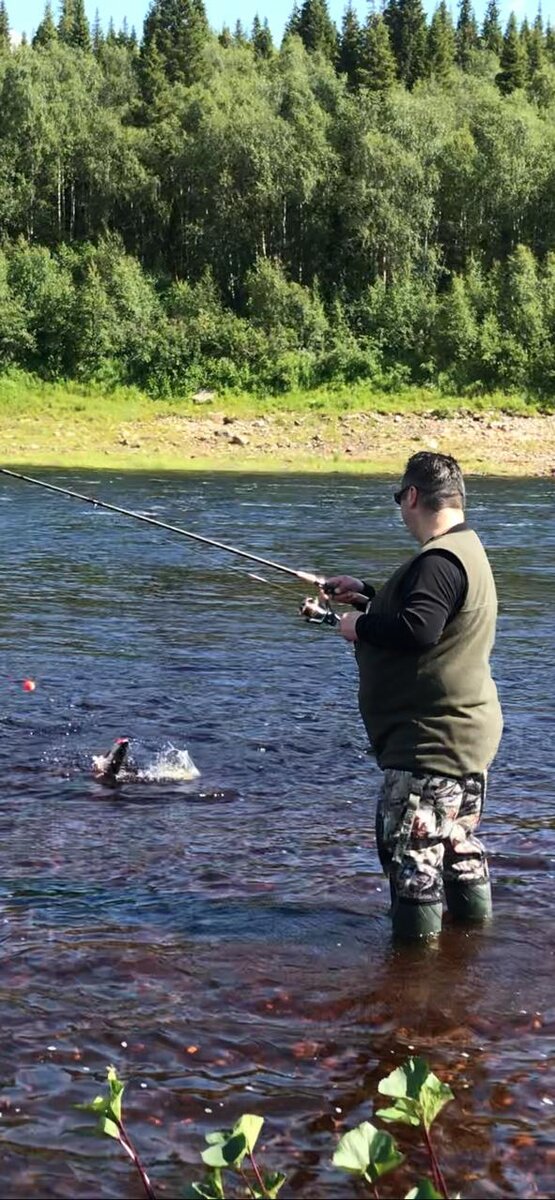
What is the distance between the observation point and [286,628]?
601 inches

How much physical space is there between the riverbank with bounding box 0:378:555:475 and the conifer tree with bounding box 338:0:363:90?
55.0m

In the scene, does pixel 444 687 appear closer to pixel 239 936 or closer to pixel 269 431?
pixel 239 936

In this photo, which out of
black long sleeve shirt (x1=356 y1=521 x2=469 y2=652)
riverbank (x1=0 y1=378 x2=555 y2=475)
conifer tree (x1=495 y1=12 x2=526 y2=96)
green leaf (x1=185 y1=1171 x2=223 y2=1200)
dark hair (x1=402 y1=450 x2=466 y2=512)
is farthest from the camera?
conifer tree (x1=495 y1=12 x2=526 y2=96)

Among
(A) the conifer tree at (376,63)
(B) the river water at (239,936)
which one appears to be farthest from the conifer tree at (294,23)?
(B) the river water at (239,936)

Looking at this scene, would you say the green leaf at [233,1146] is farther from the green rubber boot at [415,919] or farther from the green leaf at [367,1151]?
the green rubber boot at [415,919]

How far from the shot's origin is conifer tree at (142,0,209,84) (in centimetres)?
10181

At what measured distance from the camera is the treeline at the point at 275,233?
59.9m

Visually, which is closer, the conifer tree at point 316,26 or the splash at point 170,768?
the splash at point 170,768

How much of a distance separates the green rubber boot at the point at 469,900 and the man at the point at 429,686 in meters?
0.33

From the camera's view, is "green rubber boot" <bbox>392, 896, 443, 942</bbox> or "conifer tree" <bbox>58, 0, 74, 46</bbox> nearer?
"green rubber boot" <bbox>392, 896, 443, 942</bbox>

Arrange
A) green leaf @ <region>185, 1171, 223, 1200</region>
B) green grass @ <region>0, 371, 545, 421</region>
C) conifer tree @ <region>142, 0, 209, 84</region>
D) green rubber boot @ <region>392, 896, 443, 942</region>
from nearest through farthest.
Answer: green leaf @ <region>185, 1171, 223, 1200</region>, green rubber boot @ <region>392, 896, 443, 942</region>, green grass @ <region>0, 371, 545, 421</region>, conifer tree @ <region>142, 0, 209, 84</region>

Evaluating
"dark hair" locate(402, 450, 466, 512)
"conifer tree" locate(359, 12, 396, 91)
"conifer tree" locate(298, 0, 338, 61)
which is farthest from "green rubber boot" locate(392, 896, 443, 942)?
"conifer tree" locate(298, 0, 338, 61)

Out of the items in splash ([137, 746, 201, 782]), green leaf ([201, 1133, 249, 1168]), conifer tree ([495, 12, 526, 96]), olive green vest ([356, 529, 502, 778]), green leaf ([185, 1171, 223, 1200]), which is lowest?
splash ([137, 746, 201, 782])

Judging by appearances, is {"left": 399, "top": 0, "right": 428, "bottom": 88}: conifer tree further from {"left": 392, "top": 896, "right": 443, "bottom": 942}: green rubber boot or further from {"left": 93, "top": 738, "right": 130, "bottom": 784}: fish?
{"left": 392, "top": 896, "right": 443, "bottom": 942}: green rubber boot
